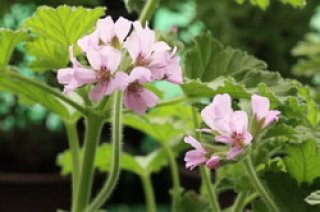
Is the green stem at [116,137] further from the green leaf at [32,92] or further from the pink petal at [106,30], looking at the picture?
the green leaf at [32,92]

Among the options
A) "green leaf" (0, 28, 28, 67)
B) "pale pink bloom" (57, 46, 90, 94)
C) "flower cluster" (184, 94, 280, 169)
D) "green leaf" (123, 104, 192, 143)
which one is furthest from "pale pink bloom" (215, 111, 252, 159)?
"green leaf" (123, 104, 192, 143)

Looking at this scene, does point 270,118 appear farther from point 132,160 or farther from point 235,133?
point 132,160

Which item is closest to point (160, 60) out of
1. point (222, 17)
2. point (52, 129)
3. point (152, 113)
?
point (152, 113)

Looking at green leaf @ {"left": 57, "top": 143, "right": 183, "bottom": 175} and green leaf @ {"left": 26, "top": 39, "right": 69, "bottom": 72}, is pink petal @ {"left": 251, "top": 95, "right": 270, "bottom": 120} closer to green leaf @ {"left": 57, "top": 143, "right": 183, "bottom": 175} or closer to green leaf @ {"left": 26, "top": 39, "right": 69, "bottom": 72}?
green leaf @ {"left": 26, "top": 39, "right": 69, "bottom": 72}

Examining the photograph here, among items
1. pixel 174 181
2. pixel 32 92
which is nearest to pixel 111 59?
pixel 32 92

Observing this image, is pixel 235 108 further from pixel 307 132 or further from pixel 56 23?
pixel 56 23

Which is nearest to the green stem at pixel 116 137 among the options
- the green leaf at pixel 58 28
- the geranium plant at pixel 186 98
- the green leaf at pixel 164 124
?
the geranium plant at pixel 186 98
